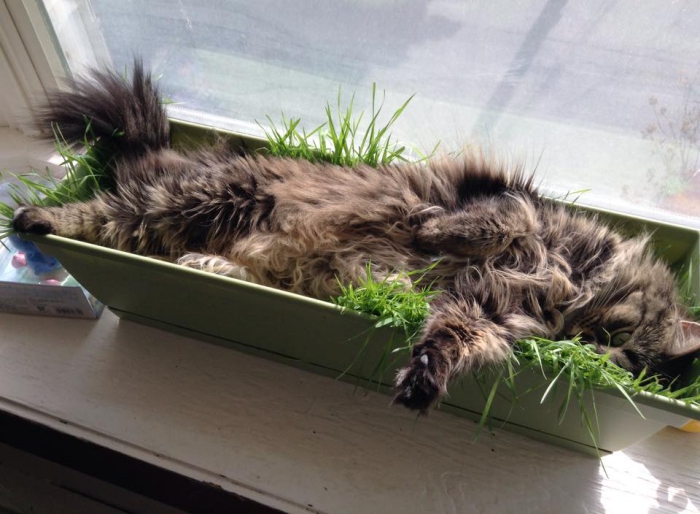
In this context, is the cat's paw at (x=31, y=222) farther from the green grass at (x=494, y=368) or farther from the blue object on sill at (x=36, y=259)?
the blue object on sill at (x=36, y=259)

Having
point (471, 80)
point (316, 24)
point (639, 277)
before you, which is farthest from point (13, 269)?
point (639, 277)

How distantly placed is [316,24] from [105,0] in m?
0.58

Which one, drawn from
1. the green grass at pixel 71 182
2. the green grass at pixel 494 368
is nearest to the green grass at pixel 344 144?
the green grass at pixel 494 368

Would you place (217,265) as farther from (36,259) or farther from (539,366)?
(539,366)

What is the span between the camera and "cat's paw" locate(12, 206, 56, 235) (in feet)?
3.33

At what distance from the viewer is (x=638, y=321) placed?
3.30 ft

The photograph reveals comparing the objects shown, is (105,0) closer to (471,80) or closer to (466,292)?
(471,80)

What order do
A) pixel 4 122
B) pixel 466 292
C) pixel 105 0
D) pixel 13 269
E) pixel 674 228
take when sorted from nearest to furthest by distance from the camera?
1. pixel 466 292
2. pixel 674 228
3. pixel 13 269
4. pixel 105 0
5. pixel 4 122

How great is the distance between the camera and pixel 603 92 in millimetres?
1182

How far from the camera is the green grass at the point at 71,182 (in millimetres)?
1176

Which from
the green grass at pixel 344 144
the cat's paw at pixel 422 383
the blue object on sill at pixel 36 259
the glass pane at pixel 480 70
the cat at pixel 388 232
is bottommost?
the blue object on sill at pixel 36 259

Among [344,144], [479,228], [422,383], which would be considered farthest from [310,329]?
[344,144]

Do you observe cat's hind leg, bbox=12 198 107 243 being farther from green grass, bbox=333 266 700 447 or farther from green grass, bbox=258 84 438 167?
green grass, bbox=333 266 700 447

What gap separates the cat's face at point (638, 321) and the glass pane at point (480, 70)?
1.04ft
